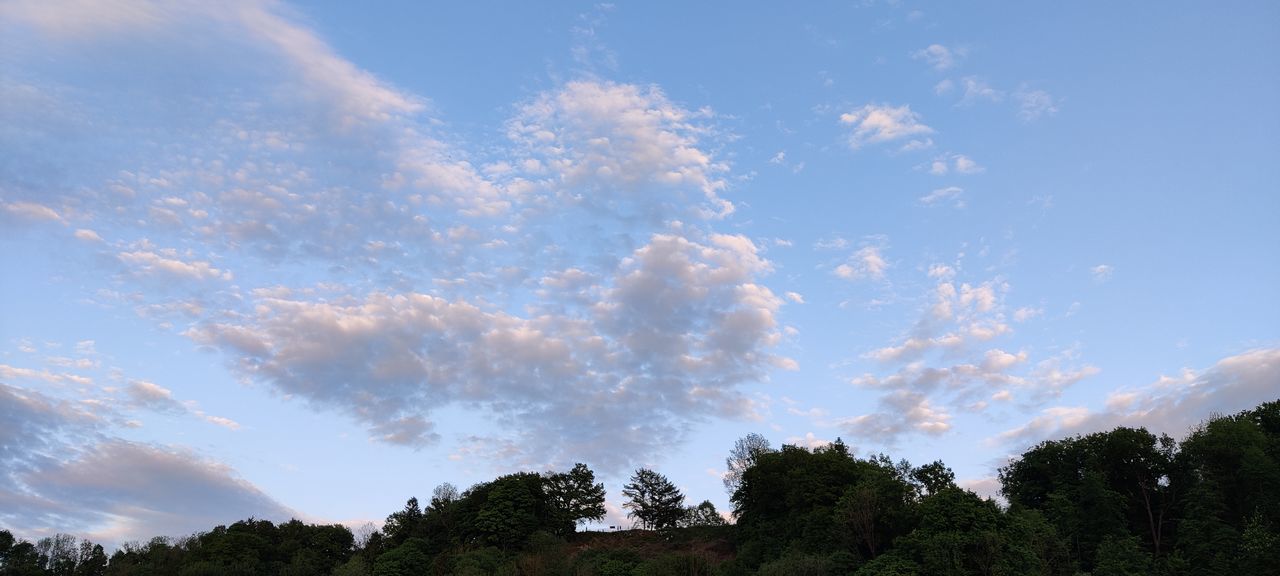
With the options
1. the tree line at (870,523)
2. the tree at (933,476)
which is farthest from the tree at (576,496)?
the tree at (933,476)

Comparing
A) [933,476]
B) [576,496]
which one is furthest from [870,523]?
[576,496]

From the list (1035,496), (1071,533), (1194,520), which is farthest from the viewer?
(1035,496)

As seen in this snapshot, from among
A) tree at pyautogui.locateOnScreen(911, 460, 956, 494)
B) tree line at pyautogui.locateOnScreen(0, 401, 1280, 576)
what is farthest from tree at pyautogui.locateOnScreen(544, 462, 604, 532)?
tree at pyautogui.locateOnScreen(911, 460, 956, 494)

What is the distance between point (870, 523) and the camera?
68.1 meters

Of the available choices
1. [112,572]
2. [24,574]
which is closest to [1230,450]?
[112,572]

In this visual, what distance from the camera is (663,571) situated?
73.3 meters

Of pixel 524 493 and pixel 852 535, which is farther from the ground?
pixel 524 493

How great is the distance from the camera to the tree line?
2383 inches

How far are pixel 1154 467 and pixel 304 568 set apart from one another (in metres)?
101

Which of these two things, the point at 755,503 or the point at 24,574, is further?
the point at 24,574

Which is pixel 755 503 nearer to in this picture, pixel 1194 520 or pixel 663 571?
pixel 663 571

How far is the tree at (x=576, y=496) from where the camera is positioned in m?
106

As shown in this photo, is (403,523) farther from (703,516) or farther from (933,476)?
(933,476)

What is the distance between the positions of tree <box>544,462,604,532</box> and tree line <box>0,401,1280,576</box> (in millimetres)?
182
